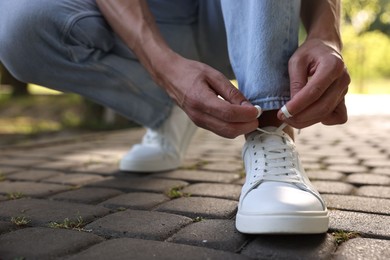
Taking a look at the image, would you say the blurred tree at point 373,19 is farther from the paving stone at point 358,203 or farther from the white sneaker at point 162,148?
the paving stone at point 358,203

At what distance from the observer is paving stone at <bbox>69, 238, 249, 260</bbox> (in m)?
1.07

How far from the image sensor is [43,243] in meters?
1.17

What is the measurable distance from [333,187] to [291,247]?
30.3 inches

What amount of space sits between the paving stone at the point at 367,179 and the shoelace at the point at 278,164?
67 centimetres

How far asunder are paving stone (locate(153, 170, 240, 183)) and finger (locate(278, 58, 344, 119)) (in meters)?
0.79

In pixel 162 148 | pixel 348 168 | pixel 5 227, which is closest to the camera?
pixel 5 227

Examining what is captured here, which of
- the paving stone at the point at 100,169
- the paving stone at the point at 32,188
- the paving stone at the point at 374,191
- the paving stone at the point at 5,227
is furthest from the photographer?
the paving stone at the point at 100,169

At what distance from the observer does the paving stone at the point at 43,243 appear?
1100 mm

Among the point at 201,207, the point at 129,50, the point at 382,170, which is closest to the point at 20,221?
the point at 201,207

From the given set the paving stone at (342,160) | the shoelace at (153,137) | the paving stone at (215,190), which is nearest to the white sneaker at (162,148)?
the shoelace at (153,137)

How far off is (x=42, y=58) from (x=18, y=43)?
0.10 meters

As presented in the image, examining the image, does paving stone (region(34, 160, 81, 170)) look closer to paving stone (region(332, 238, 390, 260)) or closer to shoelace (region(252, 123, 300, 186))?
shoelace (region(252, 123, 300, 186))

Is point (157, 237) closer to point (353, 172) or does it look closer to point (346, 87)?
point (346, 87)

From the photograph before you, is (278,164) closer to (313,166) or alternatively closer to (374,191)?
(374,191)
